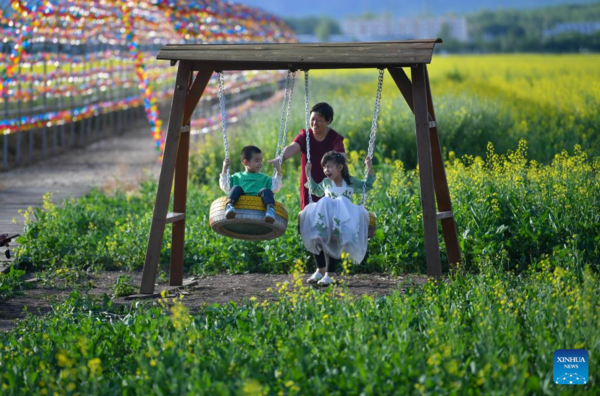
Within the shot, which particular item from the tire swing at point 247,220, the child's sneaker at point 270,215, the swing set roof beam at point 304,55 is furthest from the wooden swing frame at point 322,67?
the child's sneaker at point 270,215

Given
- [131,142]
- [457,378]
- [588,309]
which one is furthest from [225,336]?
[131,142]

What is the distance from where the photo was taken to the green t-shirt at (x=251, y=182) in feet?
23.2

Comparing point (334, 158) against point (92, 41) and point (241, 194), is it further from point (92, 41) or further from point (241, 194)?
point (92, 41)

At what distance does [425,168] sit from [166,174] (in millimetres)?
1961

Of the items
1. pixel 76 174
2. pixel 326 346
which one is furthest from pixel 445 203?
pixel 76 174

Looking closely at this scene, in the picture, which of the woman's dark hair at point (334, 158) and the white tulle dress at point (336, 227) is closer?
the white tulle dress at point (336, 227)

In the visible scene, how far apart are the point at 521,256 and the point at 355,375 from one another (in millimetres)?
3557

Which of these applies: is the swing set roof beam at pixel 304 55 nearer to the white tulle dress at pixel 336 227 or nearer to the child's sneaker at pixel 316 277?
the white tulle dress at pixel 336 227

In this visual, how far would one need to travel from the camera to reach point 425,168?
699 centimetres

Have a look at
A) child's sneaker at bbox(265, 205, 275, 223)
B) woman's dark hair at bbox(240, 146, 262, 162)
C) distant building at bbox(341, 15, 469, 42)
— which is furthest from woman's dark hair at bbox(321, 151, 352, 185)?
distant building at bbox(341, 15, 469, 42)

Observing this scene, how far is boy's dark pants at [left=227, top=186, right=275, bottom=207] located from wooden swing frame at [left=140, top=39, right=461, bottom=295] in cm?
65

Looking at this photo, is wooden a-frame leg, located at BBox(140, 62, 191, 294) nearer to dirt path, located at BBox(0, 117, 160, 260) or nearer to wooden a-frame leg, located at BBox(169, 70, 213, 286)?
wooden a-frame leg, located at BBox(169, 70, 213, 286)

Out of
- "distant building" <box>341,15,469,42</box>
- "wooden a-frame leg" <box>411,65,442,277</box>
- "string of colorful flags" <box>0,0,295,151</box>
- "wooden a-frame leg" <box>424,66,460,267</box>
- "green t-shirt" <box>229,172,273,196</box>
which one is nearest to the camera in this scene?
"wooden a-frame leg" <box>411,65,442,277</box>

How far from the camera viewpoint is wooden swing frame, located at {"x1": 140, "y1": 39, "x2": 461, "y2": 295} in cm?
684
